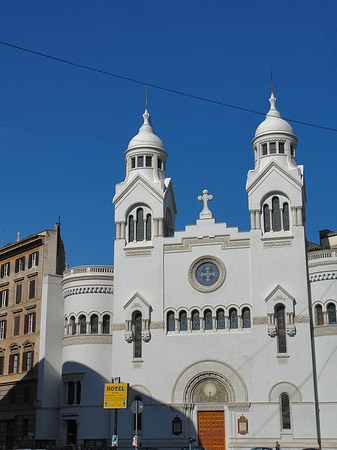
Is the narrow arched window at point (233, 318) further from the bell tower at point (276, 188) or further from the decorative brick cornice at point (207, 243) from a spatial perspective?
the bell tower at point (276, 188)

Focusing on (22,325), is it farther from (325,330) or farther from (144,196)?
(325,330)

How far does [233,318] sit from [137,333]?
A: 7546mm

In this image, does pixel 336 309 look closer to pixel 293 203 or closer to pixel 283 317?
pixel 283 317

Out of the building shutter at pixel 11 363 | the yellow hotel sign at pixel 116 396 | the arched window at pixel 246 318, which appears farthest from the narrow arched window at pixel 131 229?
the yellow hotel sign at pixel 116 396

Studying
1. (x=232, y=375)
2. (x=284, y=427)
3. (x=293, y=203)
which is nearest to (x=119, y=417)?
(x=232, y=375)

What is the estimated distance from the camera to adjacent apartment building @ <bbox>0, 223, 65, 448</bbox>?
5184 centimetres

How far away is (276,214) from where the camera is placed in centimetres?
4950

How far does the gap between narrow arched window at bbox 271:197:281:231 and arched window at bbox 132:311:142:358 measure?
40.9ft

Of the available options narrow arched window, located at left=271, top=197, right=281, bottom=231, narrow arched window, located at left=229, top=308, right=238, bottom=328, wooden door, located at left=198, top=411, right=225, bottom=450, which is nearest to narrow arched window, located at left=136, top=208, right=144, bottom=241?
narrow arched window, located at left=229, top=308, right=238, bottom=328

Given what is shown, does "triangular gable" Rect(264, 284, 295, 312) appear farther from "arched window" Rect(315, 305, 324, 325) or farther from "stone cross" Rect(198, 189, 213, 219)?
"stone cross" Rect(198, 189, 213, 219)

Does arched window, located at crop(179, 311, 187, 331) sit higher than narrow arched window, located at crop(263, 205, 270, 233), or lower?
lower

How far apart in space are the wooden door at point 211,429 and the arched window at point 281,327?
645 centimetres

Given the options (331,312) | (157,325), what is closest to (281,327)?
(331,312)

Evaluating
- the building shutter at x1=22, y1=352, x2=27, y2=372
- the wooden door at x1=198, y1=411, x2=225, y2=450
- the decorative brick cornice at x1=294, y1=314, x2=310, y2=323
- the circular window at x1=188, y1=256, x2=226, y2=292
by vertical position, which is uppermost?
the circular window at x1=188, y1=256, x2=226, y2=292
